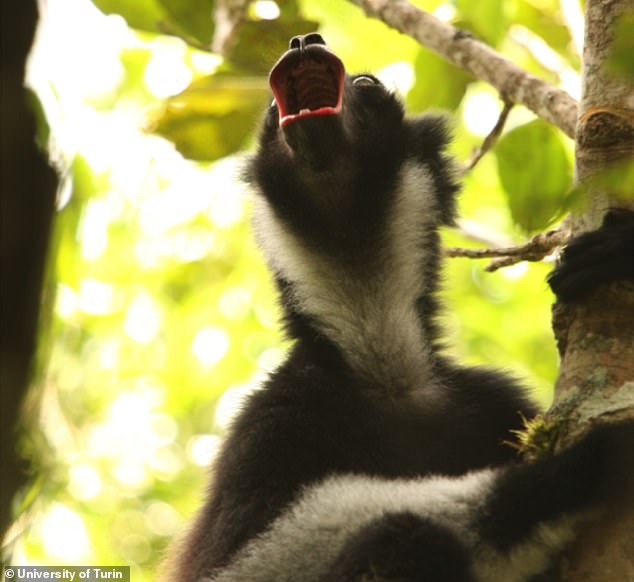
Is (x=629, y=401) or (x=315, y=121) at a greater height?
(x=629, y=401)

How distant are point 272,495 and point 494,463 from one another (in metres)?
1.08

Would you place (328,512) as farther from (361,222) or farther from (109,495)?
(109,495)

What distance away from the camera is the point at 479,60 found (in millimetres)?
5227

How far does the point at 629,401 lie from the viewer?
283 centimetres

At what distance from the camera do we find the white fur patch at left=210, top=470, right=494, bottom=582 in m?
3.59

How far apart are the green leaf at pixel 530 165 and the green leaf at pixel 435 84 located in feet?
3.18

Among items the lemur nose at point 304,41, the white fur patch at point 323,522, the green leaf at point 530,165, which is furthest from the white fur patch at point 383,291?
the white fur patch at point 323,522

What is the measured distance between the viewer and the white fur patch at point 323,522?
3.59 m

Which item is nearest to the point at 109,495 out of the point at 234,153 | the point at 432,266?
the point at 234,153

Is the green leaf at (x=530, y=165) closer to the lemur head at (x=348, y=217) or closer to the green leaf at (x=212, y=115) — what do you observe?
the lemur head at (x=348, y=217)

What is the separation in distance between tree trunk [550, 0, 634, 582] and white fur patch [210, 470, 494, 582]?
0.76 m

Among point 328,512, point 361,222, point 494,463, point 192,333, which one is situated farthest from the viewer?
point 192,333

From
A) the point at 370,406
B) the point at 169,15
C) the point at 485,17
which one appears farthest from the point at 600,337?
the point at 169,15

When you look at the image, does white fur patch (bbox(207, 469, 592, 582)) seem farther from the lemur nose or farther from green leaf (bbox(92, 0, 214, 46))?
green leaf (bbox(92, 0, 214, 46))
